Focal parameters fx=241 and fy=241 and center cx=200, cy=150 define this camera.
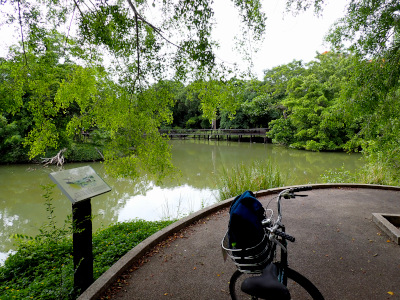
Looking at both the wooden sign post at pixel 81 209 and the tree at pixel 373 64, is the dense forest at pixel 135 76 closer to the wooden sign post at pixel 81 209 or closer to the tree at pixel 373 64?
the tree at pixel 373 64

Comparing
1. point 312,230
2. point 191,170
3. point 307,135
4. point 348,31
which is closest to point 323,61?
point 307,135

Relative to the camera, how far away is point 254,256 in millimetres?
1455

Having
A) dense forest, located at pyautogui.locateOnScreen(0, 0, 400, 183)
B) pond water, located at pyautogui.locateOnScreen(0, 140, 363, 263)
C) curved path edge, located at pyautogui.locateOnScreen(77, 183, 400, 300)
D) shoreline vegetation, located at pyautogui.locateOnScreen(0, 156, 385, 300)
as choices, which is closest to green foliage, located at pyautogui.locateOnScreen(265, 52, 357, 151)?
pond water, located at pyautogui.locateOnScreen(0, 140, 363, 263)

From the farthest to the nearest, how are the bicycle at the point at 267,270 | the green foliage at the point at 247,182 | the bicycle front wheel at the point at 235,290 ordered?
the green foliage at the point at 247,182 → the bicycle front wheel at the point at 235,290 → the bicycle at the point at 267,270

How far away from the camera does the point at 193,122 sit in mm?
39094

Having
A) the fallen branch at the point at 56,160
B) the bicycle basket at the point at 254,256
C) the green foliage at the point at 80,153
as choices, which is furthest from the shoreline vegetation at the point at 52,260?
the green foliage at the point at 80,153

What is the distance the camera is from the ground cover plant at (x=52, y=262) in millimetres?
2337

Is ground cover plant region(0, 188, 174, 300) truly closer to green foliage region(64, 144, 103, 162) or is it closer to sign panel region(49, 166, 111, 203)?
sign panel region(49, 166, 111, 203)

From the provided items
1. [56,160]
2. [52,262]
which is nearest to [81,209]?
[52,262]

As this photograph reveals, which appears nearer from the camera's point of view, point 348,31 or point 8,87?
point 8,87

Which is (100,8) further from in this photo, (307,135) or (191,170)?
(307,135)

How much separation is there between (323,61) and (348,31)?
17711 mm

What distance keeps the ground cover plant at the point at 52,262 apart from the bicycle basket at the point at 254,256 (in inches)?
59.6

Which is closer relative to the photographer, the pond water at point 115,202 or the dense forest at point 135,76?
the dense forest at point 135,76
